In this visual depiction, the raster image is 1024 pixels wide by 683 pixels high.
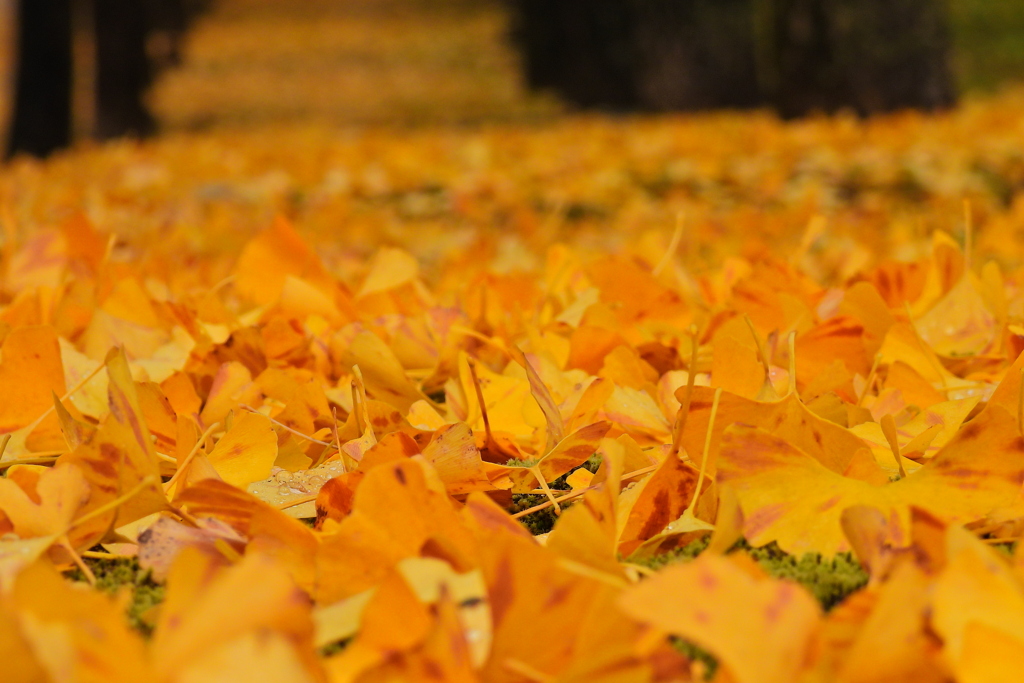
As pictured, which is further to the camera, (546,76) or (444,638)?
(546,76)

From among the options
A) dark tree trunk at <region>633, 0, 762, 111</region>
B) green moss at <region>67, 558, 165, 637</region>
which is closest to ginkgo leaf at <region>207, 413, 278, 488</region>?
green moss at <region>67, 558, 165, 637</region>

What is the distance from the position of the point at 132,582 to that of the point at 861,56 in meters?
5.78

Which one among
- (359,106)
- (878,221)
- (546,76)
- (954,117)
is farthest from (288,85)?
(878,221)

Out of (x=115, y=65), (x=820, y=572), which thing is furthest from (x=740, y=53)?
(x=820, y=572)

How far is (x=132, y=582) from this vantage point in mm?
671

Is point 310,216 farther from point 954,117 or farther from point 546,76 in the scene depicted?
point 546,76

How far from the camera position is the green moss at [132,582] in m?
0.62

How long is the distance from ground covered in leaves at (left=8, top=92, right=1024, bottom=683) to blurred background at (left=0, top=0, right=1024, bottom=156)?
4695 millimetres

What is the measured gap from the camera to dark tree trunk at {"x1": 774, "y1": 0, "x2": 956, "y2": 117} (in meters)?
5.61

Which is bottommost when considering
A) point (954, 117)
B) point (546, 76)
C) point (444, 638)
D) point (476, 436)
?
point (546, 76)

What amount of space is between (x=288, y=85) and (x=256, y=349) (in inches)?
683

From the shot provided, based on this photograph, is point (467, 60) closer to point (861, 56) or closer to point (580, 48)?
point (580, 48)

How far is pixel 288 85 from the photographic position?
57.1ft

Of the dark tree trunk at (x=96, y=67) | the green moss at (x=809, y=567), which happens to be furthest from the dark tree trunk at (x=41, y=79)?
the green moss at (x=809, y=567)
